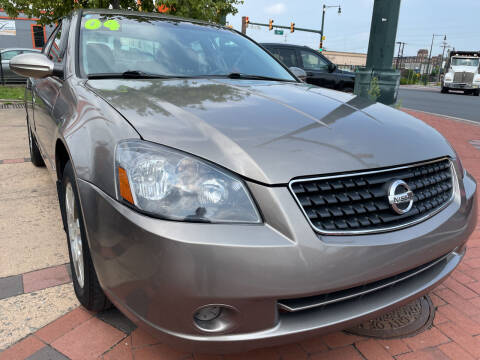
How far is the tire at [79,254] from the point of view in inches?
67.7

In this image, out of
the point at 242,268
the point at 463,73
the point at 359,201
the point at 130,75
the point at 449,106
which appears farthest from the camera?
the point at 463,73

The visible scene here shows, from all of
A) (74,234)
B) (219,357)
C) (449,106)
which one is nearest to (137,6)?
(74,234)

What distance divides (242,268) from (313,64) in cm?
938

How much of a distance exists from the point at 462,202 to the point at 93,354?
182 cm

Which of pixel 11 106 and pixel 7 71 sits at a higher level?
pixel 7 71

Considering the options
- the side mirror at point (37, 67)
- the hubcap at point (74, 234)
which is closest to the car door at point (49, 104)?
the side mirror at point (37, 67)

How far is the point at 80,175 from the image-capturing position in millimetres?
1641

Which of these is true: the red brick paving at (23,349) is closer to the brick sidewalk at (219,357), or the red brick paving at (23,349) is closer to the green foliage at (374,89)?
the brick sidewalk at (219,357)

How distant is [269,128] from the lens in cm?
163

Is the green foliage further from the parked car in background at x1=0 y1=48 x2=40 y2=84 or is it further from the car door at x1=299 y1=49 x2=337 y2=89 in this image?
the parked car in background at x1=0 y1=48 x2=40 y2=84

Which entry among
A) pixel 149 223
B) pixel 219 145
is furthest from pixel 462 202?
pixel 149 223

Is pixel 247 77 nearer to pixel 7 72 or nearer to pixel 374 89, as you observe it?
pixel 374 89

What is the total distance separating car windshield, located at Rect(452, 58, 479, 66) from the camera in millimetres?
26328

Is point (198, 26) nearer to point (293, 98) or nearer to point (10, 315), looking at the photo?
point (293, 98)
